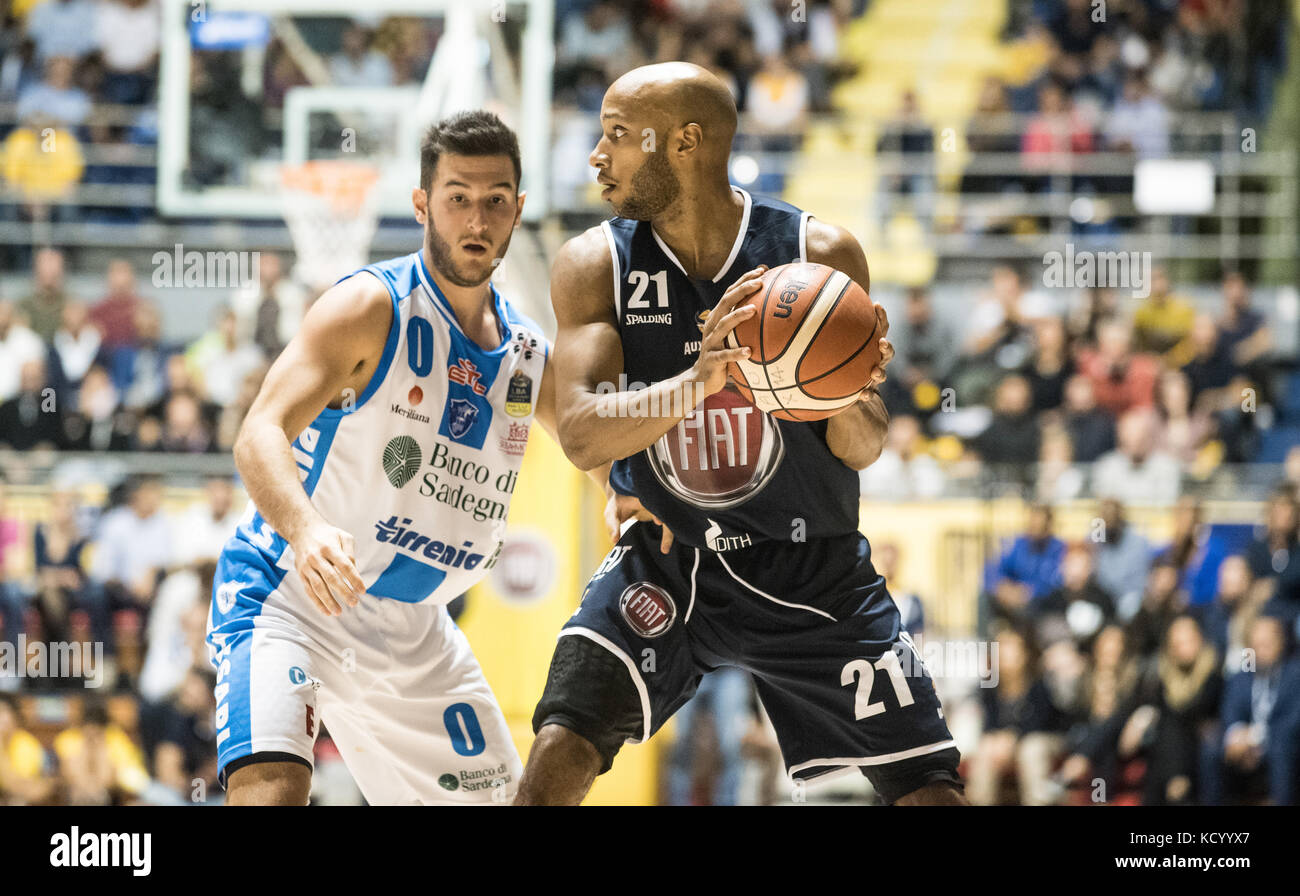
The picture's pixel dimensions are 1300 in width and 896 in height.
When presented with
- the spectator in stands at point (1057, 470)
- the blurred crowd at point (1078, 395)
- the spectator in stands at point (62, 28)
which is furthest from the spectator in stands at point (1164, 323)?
the spectator in stands at point (62, 28)

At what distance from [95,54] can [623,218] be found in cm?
970

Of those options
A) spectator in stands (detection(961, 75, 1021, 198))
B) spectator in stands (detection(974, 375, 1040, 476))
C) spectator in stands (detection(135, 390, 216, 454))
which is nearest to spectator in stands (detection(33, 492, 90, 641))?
spectator in stands (detection(135, 390, 216, 454))

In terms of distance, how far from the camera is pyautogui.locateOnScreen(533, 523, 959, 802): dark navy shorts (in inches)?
139

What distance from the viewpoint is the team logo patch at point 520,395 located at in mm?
3916

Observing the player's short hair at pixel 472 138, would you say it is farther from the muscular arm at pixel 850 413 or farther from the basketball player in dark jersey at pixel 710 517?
the muscular arm at pixel 850 413

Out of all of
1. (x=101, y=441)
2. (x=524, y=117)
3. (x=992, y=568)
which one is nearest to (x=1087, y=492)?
(x=992, y=568)

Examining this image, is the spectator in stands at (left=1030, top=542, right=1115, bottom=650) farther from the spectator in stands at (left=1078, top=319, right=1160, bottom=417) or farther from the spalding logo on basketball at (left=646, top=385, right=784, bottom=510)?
the spalding logo on basketball at (left=646, top=385, right=784, bottom=510)

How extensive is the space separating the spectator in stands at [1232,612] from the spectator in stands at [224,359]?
566 centimetres

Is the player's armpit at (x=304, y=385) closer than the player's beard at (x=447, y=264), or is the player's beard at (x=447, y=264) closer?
the player's armpit at (x=304, y=385)

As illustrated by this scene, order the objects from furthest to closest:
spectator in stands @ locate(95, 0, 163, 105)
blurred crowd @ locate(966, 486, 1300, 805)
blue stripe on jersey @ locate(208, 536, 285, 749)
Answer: spectator in stands @ locate(95, 0, 163, 105) → blurred crowd @ locate(966, 486, 1300, 805) → blue stripe on jersey @ locate(208, 536, 285, 749)

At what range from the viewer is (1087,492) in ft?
28.1

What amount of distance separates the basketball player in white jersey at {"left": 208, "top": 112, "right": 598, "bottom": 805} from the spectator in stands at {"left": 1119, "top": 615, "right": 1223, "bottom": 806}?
4.44 metres
